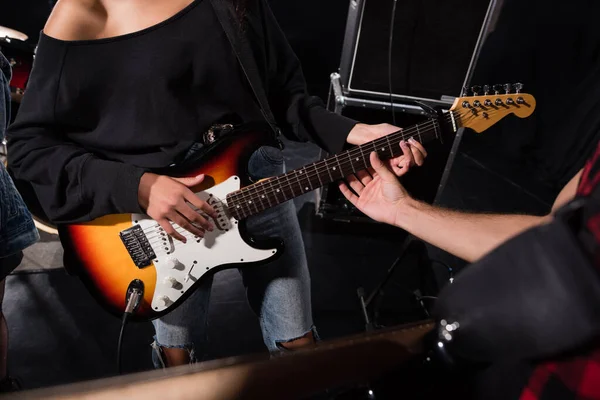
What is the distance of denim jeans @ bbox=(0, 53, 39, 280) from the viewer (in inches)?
53.1

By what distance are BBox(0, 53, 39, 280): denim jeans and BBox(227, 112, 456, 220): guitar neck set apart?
0.80m

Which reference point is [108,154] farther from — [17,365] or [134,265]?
[17,365]

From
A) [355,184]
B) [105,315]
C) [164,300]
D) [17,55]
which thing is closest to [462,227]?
[355,184]

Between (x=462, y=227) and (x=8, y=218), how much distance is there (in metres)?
1.49

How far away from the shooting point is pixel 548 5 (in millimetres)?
3072

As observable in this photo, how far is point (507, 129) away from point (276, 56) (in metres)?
2.99

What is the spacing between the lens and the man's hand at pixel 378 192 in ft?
3.98

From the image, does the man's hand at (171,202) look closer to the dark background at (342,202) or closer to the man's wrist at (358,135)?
the man's wrist at (358,135)

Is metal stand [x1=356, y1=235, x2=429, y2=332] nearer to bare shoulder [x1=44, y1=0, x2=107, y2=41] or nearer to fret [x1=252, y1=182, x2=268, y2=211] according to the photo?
fret [x1=252, y1=182, x2=268, y2=211]

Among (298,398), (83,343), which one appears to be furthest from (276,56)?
(83,343)

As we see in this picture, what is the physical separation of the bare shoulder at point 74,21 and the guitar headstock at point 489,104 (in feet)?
3.81

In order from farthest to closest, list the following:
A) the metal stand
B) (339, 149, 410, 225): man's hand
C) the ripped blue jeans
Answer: the metal stand → the ripped blue jeans → (339, 149, 410, 225): man's hand

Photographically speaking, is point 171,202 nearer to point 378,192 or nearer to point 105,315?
point 378,192


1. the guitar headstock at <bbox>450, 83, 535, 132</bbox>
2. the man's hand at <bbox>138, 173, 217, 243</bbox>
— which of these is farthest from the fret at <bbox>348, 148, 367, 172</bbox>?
the man's hand at <bbox>138, 173, 217, 243</bbox>
